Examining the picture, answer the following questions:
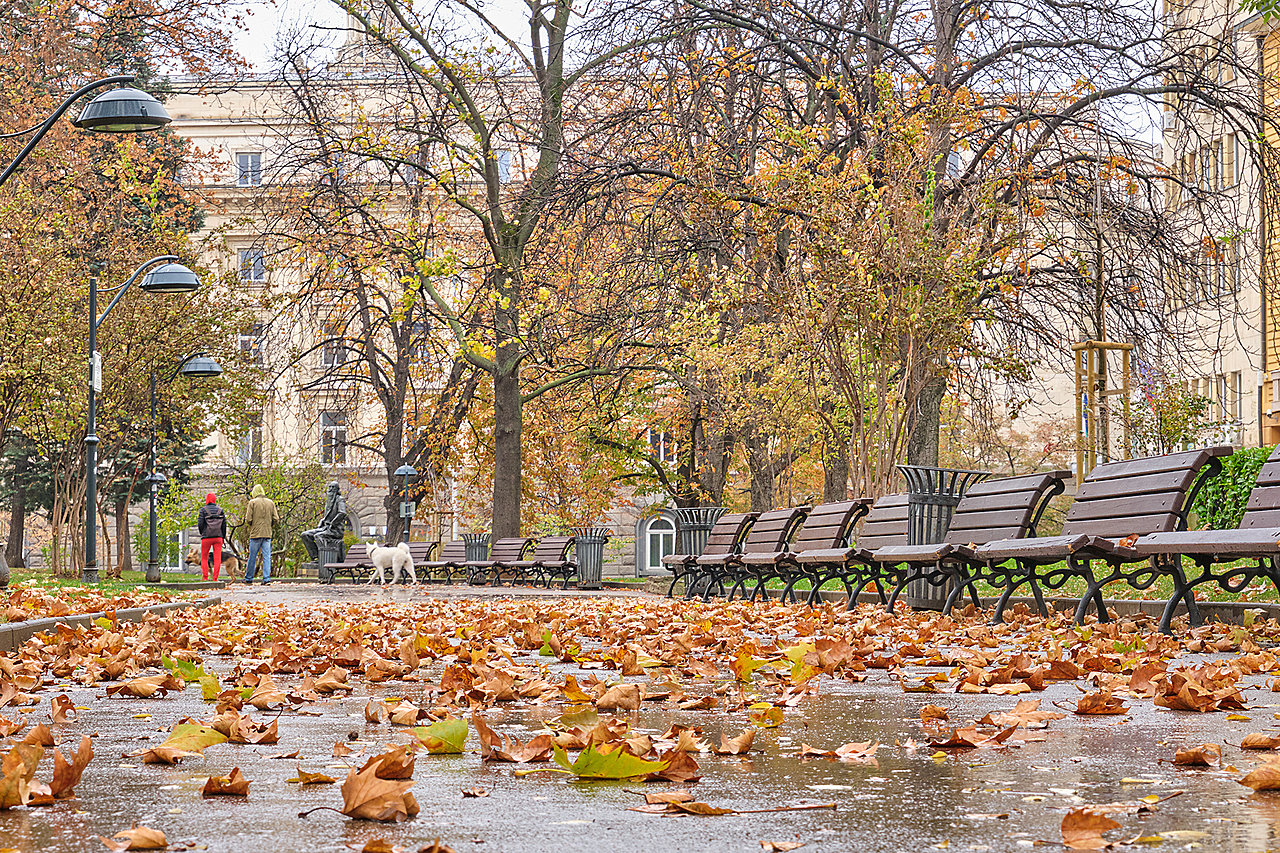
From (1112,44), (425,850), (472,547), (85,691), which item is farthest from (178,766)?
(472,547)

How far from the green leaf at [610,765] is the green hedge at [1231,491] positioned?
10968mm

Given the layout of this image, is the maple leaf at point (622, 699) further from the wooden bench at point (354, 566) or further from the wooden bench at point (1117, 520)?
the wooden bench at point (354, 566)

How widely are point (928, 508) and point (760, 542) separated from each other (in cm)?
368

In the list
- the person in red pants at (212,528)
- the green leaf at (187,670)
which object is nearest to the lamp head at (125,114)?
the green leaf at (187,670)

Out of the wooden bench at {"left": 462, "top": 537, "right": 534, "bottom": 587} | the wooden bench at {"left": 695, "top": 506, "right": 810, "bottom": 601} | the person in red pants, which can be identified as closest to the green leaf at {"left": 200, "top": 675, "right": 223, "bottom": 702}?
the wooden bench at {"left": 695, "top": 506, "right": 810, "bottom": 601}

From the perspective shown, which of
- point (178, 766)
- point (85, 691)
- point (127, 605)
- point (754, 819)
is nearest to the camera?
point (754, 819)

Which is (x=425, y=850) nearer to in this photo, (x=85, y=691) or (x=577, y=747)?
(x=577, y=747)

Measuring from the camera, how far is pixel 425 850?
→ 7.92 feet

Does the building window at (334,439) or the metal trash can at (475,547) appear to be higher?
the building window at (334,439)

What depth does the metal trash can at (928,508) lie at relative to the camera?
38.2ft

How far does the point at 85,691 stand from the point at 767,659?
3.02 metres

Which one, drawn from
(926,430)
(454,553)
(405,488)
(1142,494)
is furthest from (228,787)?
(405,488)

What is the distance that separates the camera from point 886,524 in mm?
12734

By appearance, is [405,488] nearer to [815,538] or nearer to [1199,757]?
[815,538]
